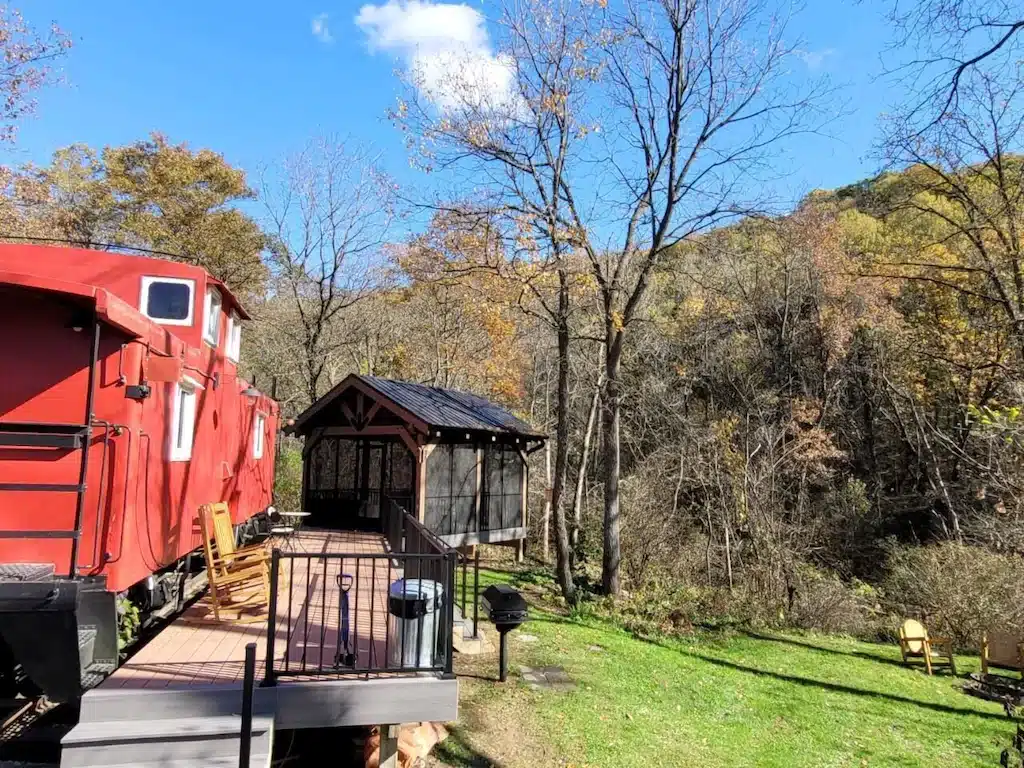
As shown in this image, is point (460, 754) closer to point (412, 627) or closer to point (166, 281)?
point (412, 627)

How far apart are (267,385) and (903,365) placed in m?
23.3

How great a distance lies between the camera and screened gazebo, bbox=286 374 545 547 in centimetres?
1261

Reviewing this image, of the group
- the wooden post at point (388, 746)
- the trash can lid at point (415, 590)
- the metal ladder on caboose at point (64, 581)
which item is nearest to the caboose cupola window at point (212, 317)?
the metal ladder on caboose at point (64, 581)

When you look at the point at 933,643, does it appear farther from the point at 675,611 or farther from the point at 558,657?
the point at 558,657

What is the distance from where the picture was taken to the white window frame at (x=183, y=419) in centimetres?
623

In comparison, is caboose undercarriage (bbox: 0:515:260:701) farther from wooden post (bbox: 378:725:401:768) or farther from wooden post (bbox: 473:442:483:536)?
wooden post (bbox: 473:442:483:536)

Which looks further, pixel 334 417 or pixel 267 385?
pixel 267 385

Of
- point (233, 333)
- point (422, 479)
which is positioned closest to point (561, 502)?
point (422, 479)

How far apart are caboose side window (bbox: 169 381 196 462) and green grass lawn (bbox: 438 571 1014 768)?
12.9 ft

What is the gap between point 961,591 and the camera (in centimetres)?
1348

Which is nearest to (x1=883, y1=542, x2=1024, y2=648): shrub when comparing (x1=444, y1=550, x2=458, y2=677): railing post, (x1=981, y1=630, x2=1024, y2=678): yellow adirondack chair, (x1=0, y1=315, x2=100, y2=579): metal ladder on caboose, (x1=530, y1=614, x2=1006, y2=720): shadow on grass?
(x1=981, y1=630, x2=1024, y2=678): yellow adirondack chair

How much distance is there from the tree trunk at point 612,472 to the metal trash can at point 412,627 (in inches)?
294

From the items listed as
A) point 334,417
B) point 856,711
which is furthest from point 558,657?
point 334,417

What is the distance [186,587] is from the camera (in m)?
7.60
